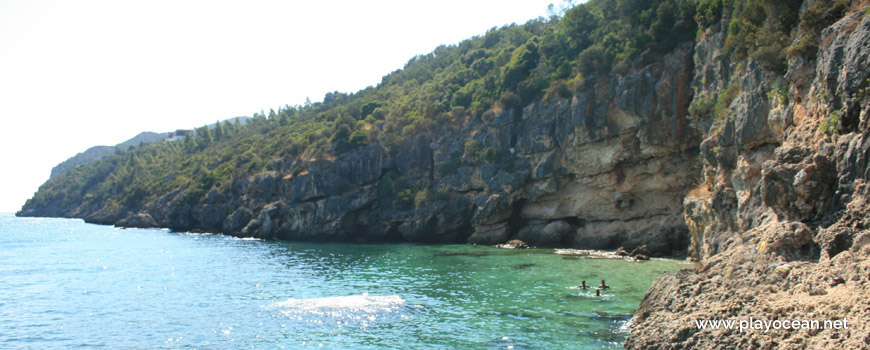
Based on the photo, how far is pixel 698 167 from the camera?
40.2 m

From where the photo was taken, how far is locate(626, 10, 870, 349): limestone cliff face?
12.2m

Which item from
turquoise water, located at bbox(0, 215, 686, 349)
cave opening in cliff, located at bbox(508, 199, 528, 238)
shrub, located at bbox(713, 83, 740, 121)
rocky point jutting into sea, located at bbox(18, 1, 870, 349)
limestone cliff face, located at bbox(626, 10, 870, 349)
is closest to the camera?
limestone cliff face, located at bbox(626, 10, 870, 349)

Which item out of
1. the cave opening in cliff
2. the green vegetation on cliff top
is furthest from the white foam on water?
the cave opening in cliff

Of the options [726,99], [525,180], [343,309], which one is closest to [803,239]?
[726,99]

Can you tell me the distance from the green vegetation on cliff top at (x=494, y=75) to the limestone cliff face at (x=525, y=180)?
2.13 metres

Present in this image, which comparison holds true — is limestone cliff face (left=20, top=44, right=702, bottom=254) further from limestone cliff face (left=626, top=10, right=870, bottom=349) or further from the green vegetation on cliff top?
limestone cliff face (left=626, top=10, right=870, bottom=349)

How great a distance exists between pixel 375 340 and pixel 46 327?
15.9m

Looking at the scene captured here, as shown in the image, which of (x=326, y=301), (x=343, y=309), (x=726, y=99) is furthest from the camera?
(x=726, y=99)

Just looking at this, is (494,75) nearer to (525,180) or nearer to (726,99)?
(525,180)

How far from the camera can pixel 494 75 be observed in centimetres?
6594

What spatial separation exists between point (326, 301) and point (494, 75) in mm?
46313

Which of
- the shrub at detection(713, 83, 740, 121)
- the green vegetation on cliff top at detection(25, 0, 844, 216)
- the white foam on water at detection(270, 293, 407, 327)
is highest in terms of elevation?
the green vegetation on cliff top at detection(25, 0, 844, 216)

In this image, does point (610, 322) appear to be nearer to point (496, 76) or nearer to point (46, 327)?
point (46, 327)

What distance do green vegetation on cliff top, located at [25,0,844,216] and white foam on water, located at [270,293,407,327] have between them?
67.7 feet
